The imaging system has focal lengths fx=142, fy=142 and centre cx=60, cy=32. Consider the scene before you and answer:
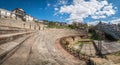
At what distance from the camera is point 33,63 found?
4312 mm

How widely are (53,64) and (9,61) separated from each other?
1.36 meters

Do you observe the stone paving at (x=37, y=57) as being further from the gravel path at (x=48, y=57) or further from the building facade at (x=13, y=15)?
the building facade at (x=13, y=15)

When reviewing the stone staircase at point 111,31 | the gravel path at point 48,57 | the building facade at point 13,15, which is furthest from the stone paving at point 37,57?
the stone staircase at point 111,31

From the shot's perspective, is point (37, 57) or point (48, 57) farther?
point (48, 57)

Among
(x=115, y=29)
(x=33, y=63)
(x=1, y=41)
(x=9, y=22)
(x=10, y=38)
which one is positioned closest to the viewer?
(x=33, y=63)

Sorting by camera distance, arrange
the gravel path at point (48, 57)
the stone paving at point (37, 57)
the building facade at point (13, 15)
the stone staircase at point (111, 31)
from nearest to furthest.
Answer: the stone paving at point (37, 57) < the gravel path at point (48, 57) < the building facade at point (13, 15) < the stone staircase at point (111, 31)

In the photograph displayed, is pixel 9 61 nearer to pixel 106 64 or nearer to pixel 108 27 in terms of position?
pixel 106 64

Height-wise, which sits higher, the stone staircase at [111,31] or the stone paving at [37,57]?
the stone staircase at [111,31]

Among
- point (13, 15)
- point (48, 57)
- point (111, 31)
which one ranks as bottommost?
point (48, 57)

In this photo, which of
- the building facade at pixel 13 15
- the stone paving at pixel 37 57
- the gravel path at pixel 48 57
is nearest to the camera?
the stone paving at pixel 37 57

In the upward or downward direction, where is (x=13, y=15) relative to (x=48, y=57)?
upward

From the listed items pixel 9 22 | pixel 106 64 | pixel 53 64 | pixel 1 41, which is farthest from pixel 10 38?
pixel 9 22

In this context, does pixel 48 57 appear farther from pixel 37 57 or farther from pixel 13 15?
pixel 13 15

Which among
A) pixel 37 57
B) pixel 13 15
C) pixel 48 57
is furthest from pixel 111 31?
pixel 37 57
